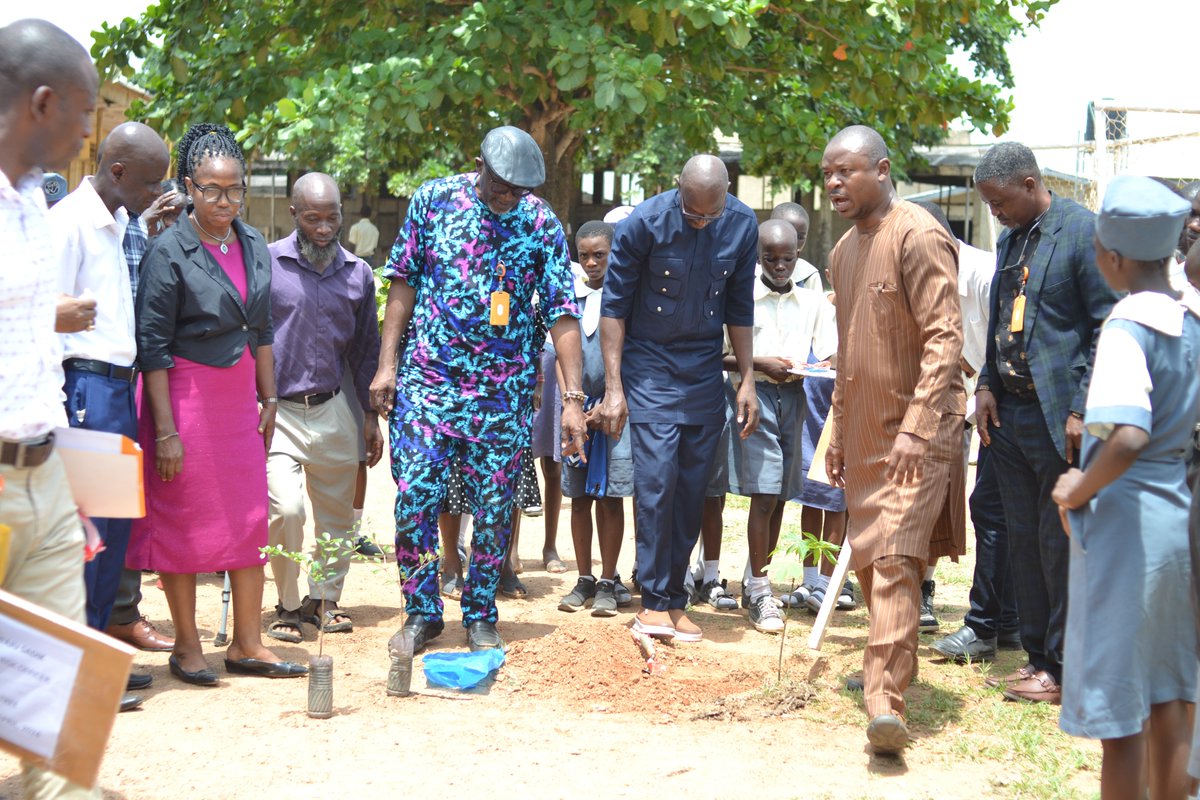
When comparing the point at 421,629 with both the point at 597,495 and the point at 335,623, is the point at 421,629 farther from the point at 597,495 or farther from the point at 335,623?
the point at 597,495

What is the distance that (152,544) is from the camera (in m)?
5.23

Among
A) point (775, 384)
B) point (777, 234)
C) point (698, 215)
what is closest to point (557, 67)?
point (777, 234)

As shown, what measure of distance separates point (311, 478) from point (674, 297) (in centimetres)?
202

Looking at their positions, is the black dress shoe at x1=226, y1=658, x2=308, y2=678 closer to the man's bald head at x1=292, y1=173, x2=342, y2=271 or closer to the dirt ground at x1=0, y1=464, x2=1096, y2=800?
the dirt ground at x1=0, y1=464, x2=1096, y2=800

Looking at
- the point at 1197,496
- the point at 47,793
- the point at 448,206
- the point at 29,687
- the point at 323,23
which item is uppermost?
the point at 323,23

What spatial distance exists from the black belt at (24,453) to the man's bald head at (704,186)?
3626 millimetres

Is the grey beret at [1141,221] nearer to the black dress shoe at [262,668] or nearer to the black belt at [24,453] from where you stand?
the black belt at [24,453]

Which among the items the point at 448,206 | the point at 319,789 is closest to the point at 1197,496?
the point at 319,789

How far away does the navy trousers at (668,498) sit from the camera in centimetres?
625

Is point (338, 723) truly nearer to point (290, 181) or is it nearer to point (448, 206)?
point (448, 206)

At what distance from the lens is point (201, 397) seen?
17.2 feet

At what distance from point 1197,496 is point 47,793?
3012mm

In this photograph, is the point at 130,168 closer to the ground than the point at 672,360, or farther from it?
farther from it

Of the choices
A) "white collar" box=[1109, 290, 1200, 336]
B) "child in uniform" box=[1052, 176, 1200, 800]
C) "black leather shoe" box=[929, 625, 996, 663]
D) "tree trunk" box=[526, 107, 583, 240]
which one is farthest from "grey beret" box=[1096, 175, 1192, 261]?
"tree trunk" box=[526, 107, 583, 240]
